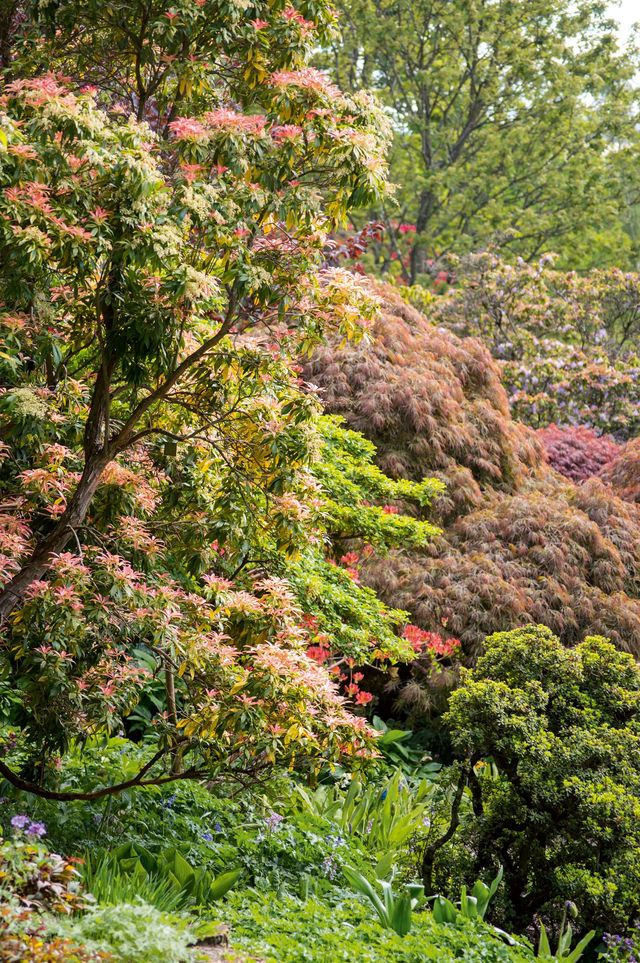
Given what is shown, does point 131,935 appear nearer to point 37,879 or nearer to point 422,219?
point 37,879

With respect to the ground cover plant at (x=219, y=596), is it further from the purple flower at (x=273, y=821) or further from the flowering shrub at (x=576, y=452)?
the flowering shrub at (x=576, y=452)

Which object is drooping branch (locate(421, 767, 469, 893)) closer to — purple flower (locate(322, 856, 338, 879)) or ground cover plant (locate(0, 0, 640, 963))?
ground cover plant (locate(0, 0, 640, 963))

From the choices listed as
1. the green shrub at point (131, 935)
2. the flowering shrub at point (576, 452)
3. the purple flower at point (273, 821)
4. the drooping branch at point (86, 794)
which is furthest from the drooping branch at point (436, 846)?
the flowering shrub at point (576, 452)

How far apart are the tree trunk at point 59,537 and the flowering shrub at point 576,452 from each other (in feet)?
26.5

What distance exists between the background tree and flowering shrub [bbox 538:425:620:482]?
647 centimetres

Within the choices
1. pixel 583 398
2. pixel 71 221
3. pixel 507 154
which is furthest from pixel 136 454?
pixel 507 154

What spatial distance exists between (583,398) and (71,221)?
11.5 m

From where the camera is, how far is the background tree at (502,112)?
1822cm

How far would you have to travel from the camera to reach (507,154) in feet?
62.0

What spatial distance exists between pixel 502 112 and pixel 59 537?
17.6 m

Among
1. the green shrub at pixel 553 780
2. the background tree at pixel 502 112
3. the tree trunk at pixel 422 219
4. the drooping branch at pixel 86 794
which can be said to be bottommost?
the drooping branch at pixel 86 794

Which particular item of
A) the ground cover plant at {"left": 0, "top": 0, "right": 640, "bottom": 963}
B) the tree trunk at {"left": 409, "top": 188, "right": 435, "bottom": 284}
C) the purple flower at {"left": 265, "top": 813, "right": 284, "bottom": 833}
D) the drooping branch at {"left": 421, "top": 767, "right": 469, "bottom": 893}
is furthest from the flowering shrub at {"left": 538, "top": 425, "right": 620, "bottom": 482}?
the tree trunk at {"left": 409, "top": 188, "right": 435, "bottom": 284}

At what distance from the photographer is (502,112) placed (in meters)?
19.3

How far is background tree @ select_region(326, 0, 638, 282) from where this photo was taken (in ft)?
59.8
